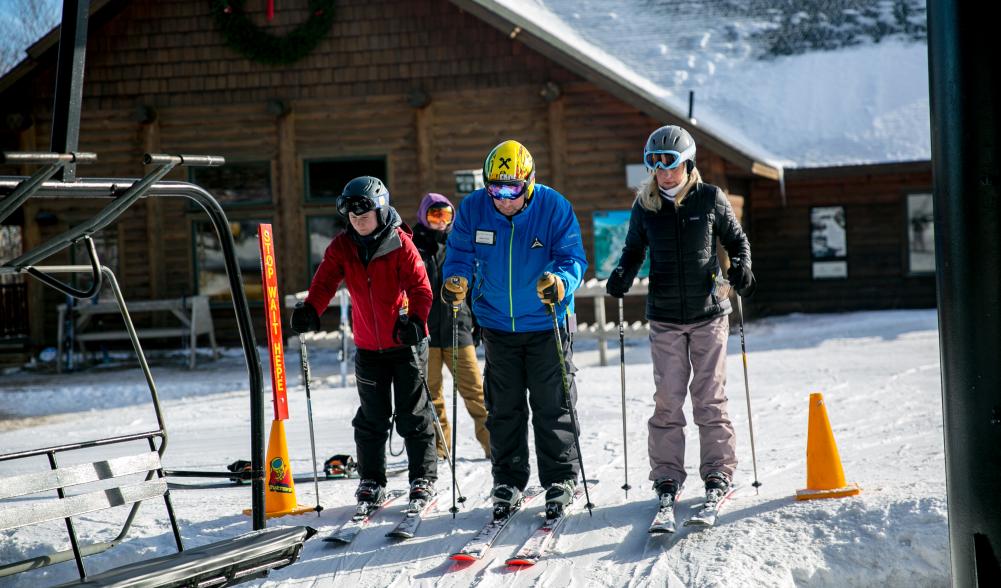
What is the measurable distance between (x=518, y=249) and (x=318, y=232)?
11.8m

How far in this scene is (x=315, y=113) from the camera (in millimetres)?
16422

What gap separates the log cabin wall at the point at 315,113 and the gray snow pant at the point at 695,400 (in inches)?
415

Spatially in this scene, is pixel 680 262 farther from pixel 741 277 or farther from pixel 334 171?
pixel 334 171

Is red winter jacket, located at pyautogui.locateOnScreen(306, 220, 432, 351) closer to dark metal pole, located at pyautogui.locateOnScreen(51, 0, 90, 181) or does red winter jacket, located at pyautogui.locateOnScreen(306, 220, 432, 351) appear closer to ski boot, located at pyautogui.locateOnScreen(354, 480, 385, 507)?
ski boot, located at pyautogui.locateOnScreen(354, 480, 385, 507)

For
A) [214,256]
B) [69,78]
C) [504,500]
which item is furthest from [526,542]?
[214,256]

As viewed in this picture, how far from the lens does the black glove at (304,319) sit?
5.28 m

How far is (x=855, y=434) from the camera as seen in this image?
24.0ft

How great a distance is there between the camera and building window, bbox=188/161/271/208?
54.5 feet

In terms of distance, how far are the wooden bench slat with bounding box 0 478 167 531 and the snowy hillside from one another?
1511cm

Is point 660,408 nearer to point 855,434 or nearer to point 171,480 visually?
point 855,434

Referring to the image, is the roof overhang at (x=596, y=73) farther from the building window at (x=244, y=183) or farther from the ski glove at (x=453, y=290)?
the ski glove at (x=453, y=290)

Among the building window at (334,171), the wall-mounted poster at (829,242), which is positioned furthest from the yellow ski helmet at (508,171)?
the wall-mounted poster at (829,242)

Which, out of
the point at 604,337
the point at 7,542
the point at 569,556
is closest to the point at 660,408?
the point at 569,556

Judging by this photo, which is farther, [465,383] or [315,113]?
[315,113]
